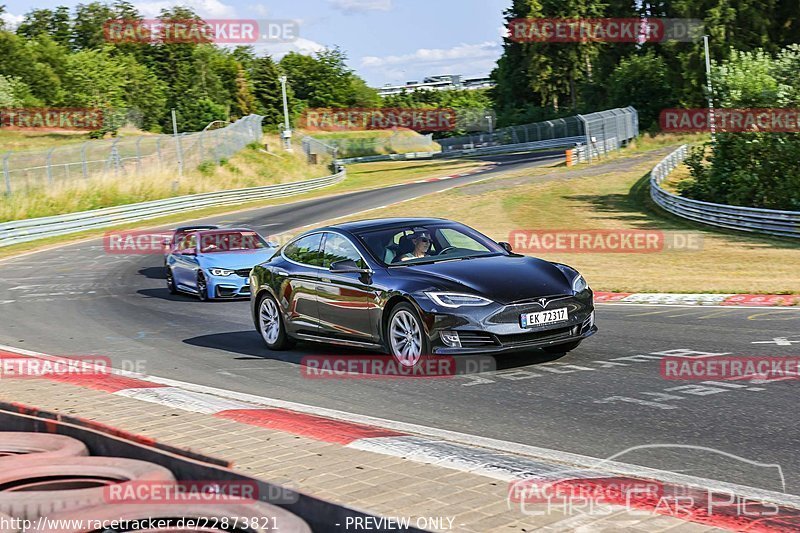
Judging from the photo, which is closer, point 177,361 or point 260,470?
point 260,470

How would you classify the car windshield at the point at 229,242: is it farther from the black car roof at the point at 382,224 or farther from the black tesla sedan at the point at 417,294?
the black car roof at the point at 382,224

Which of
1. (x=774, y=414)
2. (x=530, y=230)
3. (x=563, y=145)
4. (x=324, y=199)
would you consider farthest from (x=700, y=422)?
(x=563, y=145)

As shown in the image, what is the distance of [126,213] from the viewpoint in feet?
148

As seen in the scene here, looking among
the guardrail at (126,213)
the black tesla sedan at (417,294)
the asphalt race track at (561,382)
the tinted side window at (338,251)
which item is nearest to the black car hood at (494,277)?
the black tesla sedan at (417,294)

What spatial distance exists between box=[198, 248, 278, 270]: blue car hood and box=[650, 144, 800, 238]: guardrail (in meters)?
17.1

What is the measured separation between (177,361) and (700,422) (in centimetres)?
690

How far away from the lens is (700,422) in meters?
7.26

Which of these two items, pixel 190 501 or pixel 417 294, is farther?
pixel 417 294

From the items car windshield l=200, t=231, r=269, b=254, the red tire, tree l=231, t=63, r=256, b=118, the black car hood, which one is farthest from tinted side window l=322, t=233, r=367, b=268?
tree l=231, t=63, r=256, b=118

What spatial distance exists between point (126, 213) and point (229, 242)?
1038 inches

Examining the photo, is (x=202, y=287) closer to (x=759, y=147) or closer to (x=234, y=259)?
(x=234, y=259)

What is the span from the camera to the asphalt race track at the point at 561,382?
6781mm

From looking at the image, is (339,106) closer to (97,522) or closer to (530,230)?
(530,230)

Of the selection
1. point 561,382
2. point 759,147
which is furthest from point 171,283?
point 759,147
